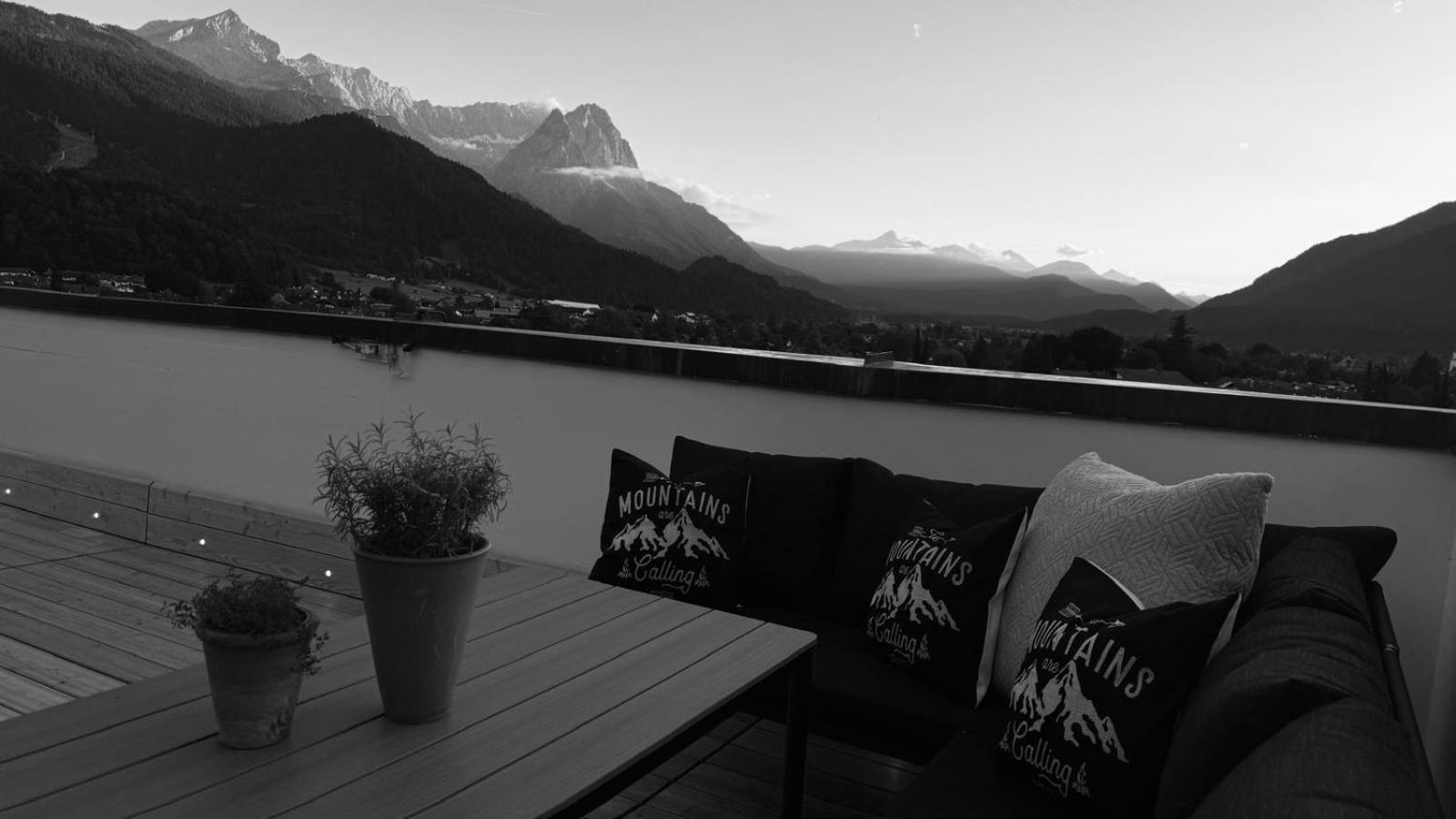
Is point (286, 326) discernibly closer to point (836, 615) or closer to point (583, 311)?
point (583, 311)

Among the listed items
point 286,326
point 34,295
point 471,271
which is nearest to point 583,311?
point 471,271

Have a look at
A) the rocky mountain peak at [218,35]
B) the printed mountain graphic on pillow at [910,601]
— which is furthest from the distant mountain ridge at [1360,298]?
the rocky mountain peak at [218,35]

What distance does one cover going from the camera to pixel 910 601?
203 cm

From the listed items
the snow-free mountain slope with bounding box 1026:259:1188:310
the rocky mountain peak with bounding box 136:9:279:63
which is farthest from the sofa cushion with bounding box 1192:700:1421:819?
the rocky mountain peak with bounding box 136:9:279:63

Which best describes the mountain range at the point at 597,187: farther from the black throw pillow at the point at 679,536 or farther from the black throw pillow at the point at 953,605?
the black throw pillow at the point at 953,605

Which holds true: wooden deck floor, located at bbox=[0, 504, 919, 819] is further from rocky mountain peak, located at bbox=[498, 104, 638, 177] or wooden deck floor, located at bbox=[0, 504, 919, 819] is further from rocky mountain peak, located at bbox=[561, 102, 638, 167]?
rocky mountain peak, located at bbox=[561, 102, 638, 167]

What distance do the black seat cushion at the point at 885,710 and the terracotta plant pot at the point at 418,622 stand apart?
884mm

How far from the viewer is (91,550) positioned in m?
4.02

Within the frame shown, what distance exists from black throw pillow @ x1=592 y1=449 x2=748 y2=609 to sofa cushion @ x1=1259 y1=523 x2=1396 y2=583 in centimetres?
120

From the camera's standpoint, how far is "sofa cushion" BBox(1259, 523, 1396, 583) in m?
1.79

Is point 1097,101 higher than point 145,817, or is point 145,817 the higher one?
point 1097,101

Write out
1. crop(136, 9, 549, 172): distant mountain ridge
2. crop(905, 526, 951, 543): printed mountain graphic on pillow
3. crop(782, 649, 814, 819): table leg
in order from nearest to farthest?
crop(782, 649, 814, 819): table leg, crop(905, 526, 951, 543): printed mountain graphic on pillow, crop(136, 9, 549, 172): distant mountain ridge

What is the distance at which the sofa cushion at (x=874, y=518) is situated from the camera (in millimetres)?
2293

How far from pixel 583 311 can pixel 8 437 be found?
3192 mm
